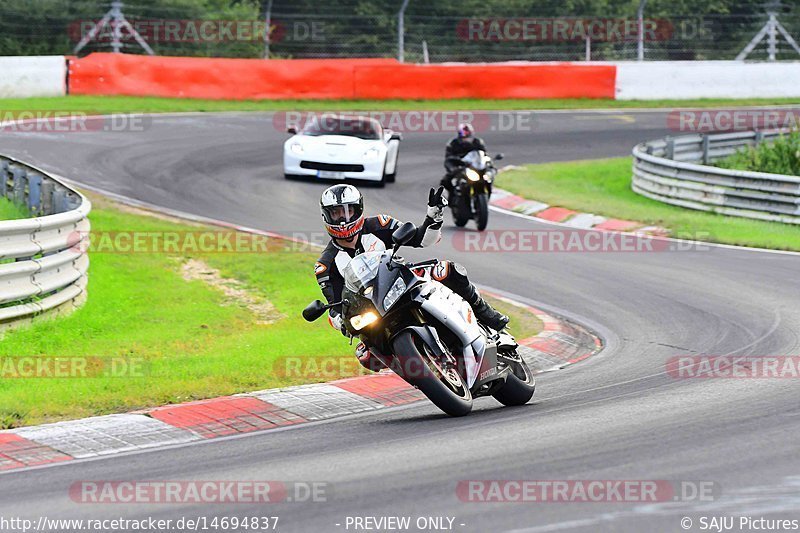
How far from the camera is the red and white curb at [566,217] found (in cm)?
1923

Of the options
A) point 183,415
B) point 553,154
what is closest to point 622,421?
point 183,415

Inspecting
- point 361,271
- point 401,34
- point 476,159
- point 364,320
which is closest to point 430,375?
point 364,320

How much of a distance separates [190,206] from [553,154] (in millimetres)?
11424

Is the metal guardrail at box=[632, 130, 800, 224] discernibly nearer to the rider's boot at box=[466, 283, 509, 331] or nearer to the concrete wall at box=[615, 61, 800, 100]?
the concrete wall at box=[615, 61, 800, 100]

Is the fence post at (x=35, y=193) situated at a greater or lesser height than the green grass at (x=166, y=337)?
greater

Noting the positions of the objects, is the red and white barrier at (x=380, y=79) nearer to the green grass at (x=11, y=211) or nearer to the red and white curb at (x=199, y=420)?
the green grass at (x=11, y=211)

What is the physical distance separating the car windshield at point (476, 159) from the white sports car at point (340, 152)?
3937 mm

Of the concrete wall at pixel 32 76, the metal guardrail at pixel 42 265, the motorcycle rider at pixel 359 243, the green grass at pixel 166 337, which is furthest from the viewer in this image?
the concrete wall at pixel 32 76

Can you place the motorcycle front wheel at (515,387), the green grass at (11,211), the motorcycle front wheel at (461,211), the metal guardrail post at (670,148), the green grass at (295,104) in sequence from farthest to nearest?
1. the green grass at (295,104)
2. the metal guardrail post at (670,148)
3. the motorcycle front wheel at (461,211)
4. the green grass at (11,211)
5. the motorcycle front wheel at (515,387)

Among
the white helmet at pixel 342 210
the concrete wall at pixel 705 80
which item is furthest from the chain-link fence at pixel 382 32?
the white helmet at pixel 342 210

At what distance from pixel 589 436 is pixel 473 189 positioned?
37.4ft

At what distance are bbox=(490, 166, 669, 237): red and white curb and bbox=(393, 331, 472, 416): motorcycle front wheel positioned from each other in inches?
440

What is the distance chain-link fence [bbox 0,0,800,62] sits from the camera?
106 ft

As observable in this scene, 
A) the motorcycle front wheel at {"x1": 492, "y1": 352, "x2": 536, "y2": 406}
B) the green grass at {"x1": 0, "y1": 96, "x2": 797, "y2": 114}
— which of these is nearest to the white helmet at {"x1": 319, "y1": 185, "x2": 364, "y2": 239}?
the motorcycle front wheel at {"x1": 492, "y1": 352, "x2": 536, "y2": 406}
